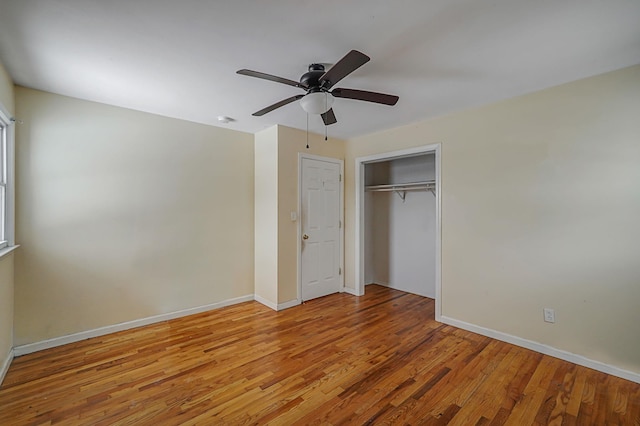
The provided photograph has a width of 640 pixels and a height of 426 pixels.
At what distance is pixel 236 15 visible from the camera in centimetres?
160

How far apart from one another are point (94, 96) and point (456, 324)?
4.47m

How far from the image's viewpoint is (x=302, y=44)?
1857mm

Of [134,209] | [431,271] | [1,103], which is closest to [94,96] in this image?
[1,103]

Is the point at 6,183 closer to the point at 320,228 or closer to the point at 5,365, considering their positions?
the point at 5,365

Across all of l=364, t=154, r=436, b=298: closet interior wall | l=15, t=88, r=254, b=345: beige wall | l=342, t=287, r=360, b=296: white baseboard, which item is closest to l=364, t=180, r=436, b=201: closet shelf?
l=364, t=154, r=436, b=298: closet interior wall

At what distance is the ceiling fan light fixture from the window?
97.9 inches

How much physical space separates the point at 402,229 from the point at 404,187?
27.1 inches

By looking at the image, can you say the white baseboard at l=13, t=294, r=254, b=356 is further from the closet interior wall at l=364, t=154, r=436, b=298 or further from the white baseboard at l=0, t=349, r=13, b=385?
the closet interior wall at l=364, t=154, r=436, b=298

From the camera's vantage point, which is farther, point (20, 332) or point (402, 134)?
point (402, 134)

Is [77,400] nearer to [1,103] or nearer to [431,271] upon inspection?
[1,103]

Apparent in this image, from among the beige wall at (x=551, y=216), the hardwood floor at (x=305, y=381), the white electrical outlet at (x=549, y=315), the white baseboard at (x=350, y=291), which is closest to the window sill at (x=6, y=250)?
the hardwood floor at (x=305, y=381)

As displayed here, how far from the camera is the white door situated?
3.98m

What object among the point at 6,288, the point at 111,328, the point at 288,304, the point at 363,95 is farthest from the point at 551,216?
the point at 6,288

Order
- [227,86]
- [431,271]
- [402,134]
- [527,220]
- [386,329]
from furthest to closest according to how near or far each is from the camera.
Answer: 1. [431,271]
2. [402,134]
3. [386,329]
4. [527,220]
5. [227,86]
